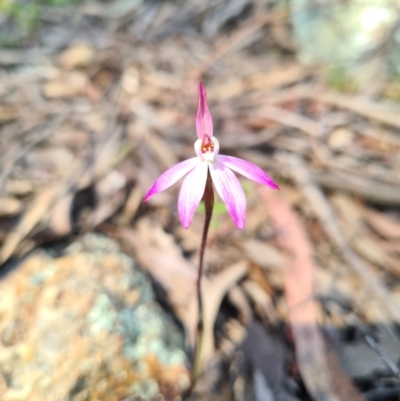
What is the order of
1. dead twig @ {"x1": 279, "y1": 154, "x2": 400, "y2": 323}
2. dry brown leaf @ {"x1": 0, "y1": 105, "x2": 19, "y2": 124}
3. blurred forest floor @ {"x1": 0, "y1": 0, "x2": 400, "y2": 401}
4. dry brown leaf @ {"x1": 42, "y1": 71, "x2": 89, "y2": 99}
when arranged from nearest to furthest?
blurred forest floor @ {"x1": 0, "y1": 0, "x2": 400, "y2": 401} < dead twig @ {"x1": 279, "y1": 154, "x2": 400, "y2": 323} < dry brown leaf @ {"x1": 0, "y1": 105, "x2": 19, "y2": 124} < dry brown leaf @ {"x1": 42, "y1": 71, "x2": 89, "y2": 99}

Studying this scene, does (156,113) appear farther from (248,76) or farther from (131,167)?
(248,76)

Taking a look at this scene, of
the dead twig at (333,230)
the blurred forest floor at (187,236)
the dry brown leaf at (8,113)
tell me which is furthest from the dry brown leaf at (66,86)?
the dead twig at (333,230)

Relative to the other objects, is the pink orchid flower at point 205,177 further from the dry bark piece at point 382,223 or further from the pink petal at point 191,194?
the dry bark piece at point 382,223

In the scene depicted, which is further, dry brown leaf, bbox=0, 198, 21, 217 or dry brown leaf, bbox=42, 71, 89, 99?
dry brown leaf, bbox=42, 71, 89, 99

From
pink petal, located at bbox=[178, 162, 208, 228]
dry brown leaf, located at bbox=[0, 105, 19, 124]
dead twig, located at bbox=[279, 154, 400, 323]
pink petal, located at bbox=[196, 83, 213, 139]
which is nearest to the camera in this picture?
pink petal, located at bbox=[178, 162, 208, 228]

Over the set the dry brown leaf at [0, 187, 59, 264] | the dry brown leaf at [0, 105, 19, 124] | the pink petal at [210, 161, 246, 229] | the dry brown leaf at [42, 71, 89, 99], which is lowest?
the pink petal at [210, 161, 246, 229]

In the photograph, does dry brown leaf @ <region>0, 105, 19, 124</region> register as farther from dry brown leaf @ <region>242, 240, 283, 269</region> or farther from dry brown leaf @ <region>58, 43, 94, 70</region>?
dry brown leaf @ <region>242, 240, 283, 269</region>

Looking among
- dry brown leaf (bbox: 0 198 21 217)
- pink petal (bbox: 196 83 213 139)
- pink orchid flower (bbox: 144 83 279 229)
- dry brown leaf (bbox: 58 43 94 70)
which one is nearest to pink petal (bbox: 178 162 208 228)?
pink orchid flower (bbox: 144 83 279 229)
